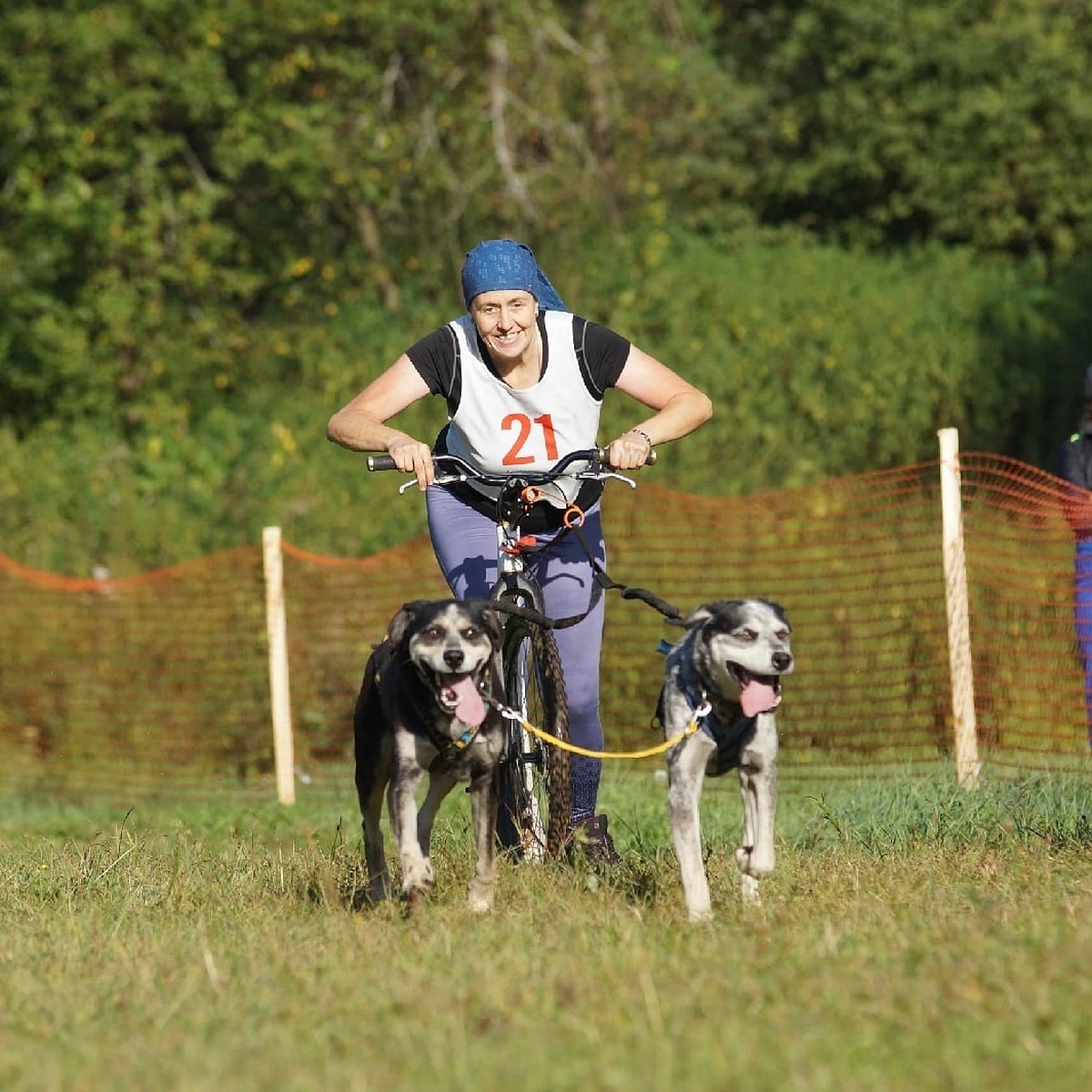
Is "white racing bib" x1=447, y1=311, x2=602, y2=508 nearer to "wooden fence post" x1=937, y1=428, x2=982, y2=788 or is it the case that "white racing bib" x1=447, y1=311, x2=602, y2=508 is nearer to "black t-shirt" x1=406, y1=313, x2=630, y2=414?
"black t-shirt" x1=406, y1=313, x2=630, y2=414

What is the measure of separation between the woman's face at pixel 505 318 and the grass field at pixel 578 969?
1715mm

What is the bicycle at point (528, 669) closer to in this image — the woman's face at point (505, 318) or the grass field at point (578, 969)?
the grass field at point (578, 969)

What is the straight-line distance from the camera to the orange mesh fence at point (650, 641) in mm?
11070

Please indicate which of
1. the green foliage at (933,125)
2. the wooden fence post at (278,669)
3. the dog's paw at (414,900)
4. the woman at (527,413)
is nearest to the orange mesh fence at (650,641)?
the wooden fence post at (278,669)

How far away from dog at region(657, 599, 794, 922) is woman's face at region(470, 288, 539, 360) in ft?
4.03

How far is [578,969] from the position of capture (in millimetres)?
4852

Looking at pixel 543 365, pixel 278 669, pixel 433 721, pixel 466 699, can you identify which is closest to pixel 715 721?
pixel 466 699

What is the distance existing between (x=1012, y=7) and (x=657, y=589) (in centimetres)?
1385

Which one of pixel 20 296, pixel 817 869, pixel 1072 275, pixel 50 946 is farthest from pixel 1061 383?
pixel 50 946

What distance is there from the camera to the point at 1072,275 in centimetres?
2006

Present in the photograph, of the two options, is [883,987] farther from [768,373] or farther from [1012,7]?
[1012,7]

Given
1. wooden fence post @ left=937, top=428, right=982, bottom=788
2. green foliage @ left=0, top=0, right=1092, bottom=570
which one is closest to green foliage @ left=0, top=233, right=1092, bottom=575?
green foliage @ left=0, top=0, right=1092, bottom=570

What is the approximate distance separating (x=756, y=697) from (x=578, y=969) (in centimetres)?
107

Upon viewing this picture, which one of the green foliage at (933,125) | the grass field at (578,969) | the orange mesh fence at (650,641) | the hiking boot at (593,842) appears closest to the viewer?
the grass field at (578,969)
